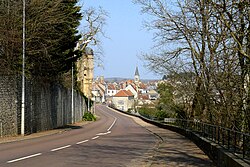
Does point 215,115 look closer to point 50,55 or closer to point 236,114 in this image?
point 236,114

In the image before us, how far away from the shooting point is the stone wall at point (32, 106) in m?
27.2

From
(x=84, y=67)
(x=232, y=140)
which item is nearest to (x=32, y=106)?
(x=232, y=140)

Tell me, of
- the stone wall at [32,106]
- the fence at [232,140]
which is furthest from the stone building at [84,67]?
the fence at [232,140]

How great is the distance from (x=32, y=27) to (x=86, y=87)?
6416cm

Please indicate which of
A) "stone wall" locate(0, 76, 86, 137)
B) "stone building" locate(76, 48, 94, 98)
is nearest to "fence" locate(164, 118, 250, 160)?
"stone wall" locate(0, 76, 86, 137)

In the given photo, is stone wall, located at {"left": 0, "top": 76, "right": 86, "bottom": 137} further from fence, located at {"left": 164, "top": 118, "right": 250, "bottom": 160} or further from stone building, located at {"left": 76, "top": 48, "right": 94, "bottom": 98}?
Answer: stone building, located at {"left": 76, "top": 48, "right": 94, "bottom": 98}

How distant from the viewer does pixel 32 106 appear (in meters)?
32.5

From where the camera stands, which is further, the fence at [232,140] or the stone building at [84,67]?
the stone building at [84,67]

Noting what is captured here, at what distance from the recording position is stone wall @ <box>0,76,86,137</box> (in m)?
27.2

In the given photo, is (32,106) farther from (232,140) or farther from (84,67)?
(84,67)

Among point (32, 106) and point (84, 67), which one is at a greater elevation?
point (84, 67)

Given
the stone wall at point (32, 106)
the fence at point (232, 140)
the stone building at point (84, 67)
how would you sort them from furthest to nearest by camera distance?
the stone building at point (84, 67) < the stone wall at point (32, 106) < the fence at point (232, 140)

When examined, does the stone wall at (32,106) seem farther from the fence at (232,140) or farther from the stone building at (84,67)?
the stone building at (84,67)

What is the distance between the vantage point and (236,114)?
51.1 ft
